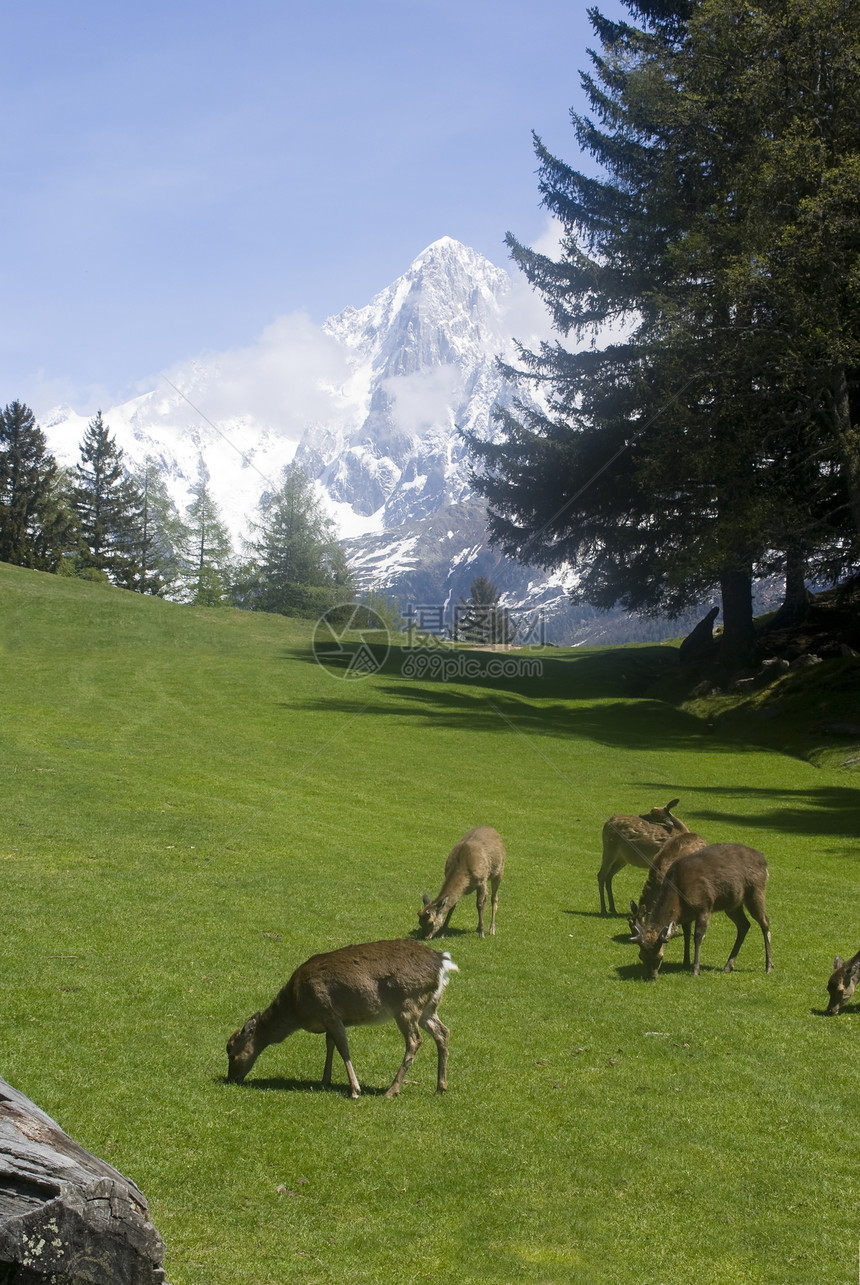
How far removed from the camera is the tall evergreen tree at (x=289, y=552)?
98.0 m

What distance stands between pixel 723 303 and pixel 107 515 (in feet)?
267

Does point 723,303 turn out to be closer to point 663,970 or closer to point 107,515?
point 663,970

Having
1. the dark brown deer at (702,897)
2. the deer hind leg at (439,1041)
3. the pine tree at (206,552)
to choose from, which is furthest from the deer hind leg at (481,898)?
the pine tree at (206,552)

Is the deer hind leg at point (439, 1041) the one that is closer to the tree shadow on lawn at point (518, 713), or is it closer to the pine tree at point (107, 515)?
the tree shadow on lawn at point (518, 713)

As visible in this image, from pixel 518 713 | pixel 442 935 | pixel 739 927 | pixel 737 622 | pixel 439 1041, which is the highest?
pixel 737 622

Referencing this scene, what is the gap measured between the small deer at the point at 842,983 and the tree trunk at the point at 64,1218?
9239mm

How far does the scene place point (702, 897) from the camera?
12.8 m

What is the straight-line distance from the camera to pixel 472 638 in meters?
110

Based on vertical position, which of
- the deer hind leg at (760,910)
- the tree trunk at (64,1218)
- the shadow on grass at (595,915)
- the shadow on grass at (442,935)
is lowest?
→ the shadow on grass at (595,915)

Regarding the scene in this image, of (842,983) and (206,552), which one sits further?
(206,552)

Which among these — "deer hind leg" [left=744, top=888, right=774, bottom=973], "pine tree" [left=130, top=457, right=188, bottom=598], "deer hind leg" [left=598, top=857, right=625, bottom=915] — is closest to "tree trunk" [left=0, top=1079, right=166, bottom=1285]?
"deer hind leg" [left=744, top=888, right=774, bottom=973]

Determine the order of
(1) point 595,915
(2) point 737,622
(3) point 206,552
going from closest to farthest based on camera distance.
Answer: (1) point 595,915 → (2) point 737,622 → (3) point 206,552

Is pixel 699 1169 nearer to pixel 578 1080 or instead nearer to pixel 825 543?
pixel 578 1080

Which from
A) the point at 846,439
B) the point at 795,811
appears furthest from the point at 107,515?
the point at 795,811
